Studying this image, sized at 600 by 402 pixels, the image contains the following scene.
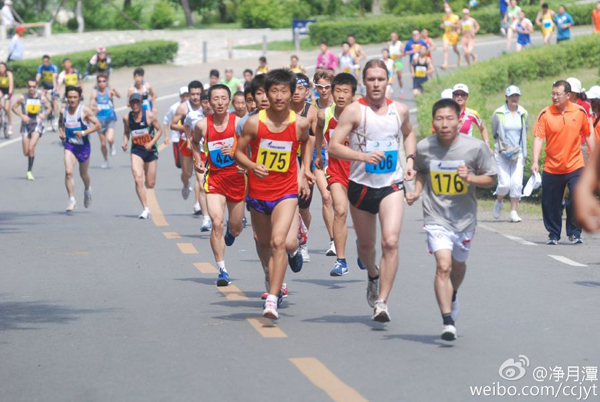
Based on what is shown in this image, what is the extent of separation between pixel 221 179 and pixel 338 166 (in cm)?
115

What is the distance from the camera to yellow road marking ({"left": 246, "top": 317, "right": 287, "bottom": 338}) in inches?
358

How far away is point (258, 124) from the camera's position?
980 cm

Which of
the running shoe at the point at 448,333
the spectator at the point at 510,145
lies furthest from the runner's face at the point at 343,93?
the spectator at the point at 510,145

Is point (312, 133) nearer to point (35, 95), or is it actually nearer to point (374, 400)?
point (374, 400)

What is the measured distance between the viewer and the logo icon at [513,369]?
770cm

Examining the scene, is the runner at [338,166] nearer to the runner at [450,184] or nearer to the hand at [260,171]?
the hand at [260,171]

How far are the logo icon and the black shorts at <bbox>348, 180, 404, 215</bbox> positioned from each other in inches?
79.1

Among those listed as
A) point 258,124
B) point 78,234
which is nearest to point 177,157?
point 78,234

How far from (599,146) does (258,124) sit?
18.0 ft

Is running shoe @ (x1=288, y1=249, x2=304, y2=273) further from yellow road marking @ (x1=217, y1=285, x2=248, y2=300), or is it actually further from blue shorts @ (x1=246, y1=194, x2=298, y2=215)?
blue shorts @ (x1=246, y1=194, x2=298, y2=215)

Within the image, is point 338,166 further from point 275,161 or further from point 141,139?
point 141,139

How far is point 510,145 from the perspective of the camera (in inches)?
674

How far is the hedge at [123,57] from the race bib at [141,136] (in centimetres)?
2527

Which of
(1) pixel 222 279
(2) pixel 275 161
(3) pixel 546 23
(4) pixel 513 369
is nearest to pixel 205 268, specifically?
(1) pixel 222 279
